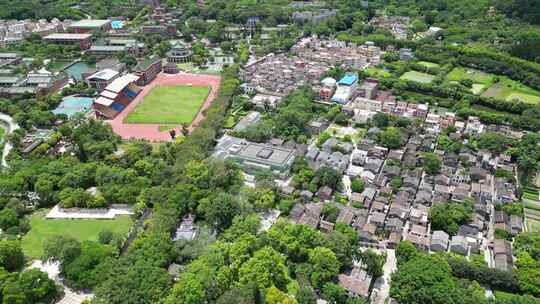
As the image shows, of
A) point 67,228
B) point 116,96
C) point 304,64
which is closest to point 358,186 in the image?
point 67,228

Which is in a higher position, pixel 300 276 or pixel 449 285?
pixel 449 285

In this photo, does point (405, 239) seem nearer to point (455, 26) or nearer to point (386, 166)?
point (386, 166)

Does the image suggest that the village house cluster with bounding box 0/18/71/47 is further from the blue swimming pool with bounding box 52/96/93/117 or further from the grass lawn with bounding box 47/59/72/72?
the blue swimming pool with bounding box 52/96/93/117

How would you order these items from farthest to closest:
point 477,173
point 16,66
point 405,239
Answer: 1. point 16,66
2. point 477,173
3. point 405,239

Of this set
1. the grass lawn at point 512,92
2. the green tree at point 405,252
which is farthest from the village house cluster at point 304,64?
the green tree at point 405,252

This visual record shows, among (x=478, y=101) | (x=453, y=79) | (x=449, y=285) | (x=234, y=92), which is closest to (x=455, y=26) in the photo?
(x=453, y=79)

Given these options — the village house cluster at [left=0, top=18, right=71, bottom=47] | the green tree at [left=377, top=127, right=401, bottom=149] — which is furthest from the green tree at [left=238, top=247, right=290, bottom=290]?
the village house cluster at [left=0, top=18, right=71, bottom=47]

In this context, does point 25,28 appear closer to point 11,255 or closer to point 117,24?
point 117,24

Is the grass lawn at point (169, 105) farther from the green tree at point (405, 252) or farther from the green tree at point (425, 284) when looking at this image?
the green tree at point (425, 284)
